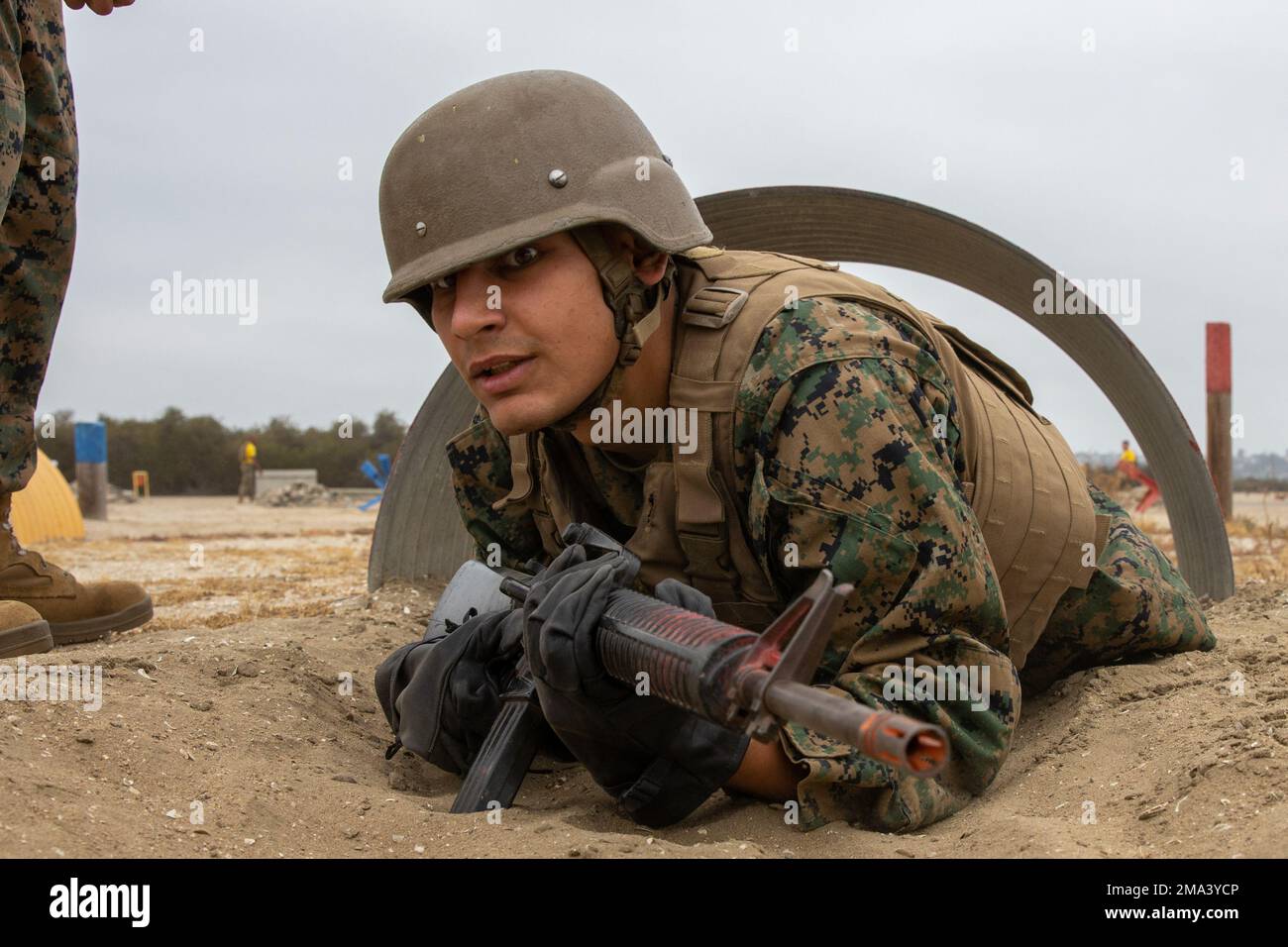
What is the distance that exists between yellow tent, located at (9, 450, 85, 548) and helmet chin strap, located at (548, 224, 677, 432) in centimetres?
918

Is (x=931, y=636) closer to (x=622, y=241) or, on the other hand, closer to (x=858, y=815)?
(x=858, y=815)

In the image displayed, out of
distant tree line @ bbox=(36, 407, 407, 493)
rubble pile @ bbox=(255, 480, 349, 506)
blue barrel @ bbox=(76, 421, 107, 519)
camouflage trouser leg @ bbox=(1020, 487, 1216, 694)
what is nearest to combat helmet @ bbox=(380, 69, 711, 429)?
camouflage trouser leg @ bbox=(1020, 487, 1216, 694)

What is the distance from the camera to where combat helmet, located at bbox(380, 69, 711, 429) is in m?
2.26

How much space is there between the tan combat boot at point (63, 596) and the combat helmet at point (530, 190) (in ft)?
5.80

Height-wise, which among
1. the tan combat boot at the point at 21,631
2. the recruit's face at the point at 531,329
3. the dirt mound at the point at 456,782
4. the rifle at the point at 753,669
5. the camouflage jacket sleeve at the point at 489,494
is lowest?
the dirt mound at the point at 456,782

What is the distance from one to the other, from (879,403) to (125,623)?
2.69 metres

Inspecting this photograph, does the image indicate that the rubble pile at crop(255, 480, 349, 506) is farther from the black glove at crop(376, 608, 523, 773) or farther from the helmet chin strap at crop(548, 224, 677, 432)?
the helmet chin strap at crop(548, 224, 677, 432)

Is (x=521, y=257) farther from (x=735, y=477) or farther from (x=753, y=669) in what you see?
(x=753, y=669)

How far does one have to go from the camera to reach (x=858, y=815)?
2057 mm

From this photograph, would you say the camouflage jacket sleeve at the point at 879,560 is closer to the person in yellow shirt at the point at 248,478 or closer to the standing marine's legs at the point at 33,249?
the standing marine's legs at the point at 33,249

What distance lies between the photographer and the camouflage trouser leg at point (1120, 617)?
278 centimetres

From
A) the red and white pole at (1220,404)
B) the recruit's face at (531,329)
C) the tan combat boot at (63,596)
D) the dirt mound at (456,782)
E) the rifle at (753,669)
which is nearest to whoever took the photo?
the rifle at (753,669)

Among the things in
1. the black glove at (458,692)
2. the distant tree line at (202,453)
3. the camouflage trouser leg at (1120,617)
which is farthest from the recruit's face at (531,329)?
the distant tree line at (202,453)

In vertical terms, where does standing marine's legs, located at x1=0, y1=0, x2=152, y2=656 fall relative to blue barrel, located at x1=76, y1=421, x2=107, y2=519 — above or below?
above
